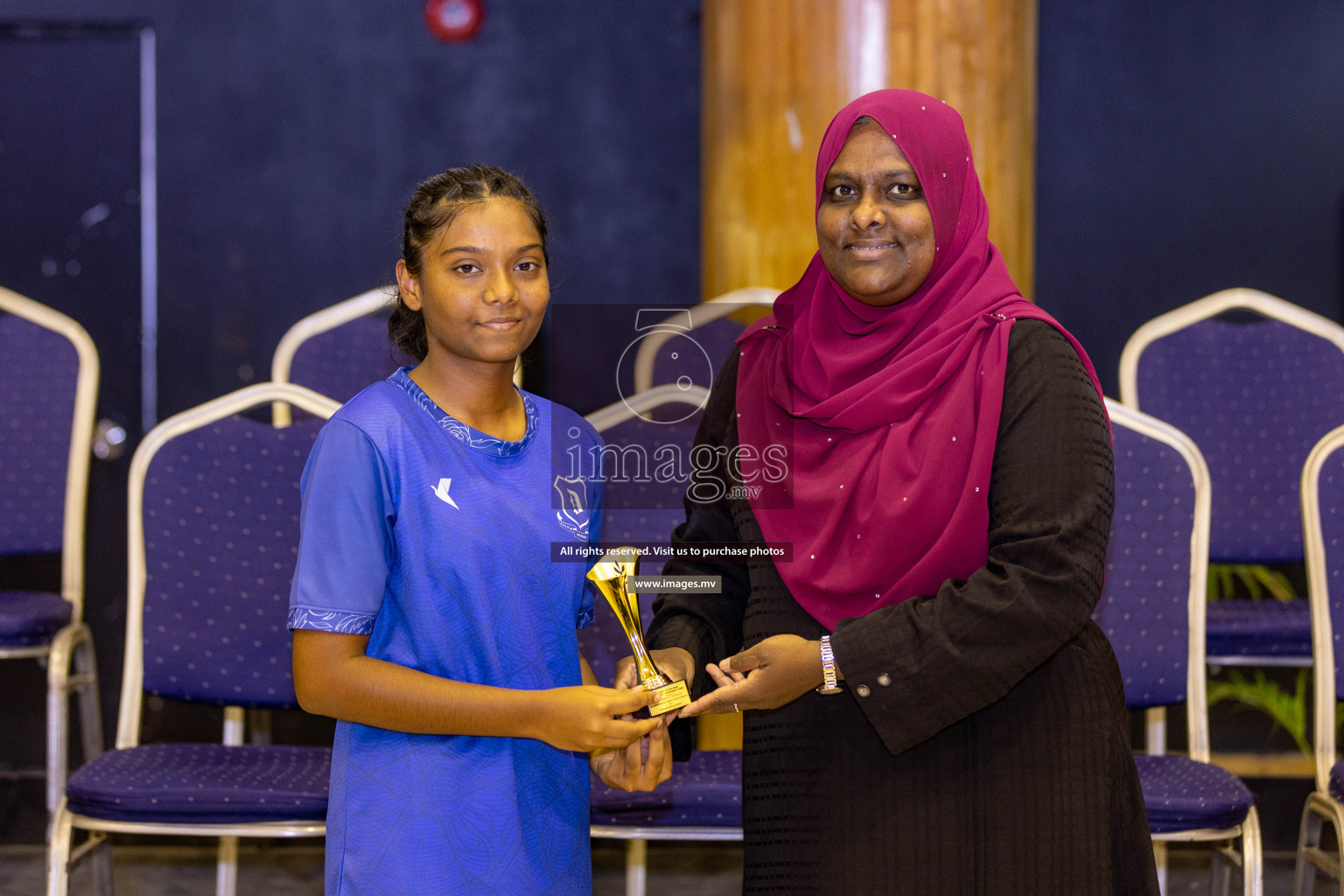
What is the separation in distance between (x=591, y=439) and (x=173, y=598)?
3.80 ft

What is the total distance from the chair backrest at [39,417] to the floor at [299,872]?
0.65 m

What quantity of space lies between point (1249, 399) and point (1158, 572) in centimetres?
94

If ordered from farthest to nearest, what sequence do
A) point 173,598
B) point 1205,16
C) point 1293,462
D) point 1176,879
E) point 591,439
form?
point 1205,16 < point 1293,462 < point 1176,879 < point 173,598 < point 591,439

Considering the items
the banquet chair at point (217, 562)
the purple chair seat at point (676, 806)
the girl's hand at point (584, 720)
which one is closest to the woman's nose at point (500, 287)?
the girl's hand at point (584, 720)

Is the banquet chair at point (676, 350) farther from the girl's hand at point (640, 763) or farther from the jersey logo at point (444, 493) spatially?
the girl's hand at point (640, 763)

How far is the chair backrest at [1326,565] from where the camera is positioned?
194 centimetres

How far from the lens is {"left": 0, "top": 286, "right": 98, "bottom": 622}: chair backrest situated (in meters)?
2.70

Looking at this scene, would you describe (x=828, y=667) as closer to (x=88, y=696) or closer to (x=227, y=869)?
(x=227, y=869)

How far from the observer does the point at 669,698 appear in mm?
1113

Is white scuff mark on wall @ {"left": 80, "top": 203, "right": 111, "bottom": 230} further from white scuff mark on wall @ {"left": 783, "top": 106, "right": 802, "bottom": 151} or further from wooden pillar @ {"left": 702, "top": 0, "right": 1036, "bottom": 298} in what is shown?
white scuff mark on wall @ {"left": 783, "top": 106, "right": 802, "bottom": 151}

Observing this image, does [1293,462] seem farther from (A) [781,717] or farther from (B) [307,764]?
(B) [307,764]

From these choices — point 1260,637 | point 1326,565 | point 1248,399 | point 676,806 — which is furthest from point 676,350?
point 1248,399

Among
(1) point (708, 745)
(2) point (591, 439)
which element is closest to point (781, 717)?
(2) point (591, 439)

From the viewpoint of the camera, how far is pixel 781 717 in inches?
47.9
